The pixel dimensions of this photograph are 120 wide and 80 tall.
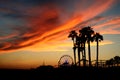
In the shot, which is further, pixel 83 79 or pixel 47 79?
pixel 47 79

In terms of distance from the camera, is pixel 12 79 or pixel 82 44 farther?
pixel 82 44

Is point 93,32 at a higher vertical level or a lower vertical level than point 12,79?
higher

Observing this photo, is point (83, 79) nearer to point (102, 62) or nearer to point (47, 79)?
point (47, 79)

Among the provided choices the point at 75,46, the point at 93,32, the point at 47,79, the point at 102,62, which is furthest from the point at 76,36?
the point at 47,79

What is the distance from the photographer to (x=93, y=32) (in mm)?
73250

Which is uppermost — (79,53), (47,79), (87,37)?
(87,37)

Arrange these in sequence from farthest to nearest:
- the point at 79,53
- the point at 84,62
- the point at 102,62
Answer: the point at 79,53, the point at 84,62, the point at 102,62

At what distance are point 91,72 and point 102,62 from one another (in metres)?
13.4

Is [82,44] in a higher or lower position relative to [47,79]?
higher

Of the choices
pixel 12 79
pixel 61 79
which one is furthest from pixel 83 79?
pixel 12 79

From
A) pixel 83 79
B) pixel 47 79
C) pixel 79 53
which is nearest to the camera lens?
pixel 83 79

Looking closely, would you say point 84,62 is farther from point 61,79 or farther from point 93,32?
point 61,79

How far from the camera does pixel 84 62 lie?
69.6m

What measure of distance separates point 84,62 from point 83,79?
33025 mm
